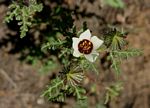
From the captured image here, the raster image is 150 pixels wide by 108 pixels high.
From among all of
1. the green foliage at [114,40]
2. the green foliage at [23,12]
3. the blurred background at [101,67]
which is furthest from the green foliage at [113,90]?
the green foliage at [23,12]

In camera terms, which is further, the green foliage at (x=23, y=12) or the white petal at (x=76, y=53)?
the green foliage at (x=23, y=12)

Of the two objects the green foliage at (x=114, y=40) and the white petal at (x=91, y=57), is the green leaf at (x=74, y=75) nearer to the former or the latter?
the white petal at (x=91, y=57)

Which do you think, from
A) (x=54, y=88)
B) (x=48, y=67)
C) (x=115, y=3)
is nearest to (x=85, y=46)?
(x=54, y=88)

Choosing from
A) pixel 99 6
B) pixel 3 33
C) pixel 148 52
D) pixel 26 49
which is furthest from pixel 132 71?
pixel 3 33

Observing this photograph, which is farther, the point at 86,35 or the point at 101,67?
the point at 101,67

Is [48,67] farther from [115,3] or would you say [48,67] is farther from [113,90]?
[115,3]
